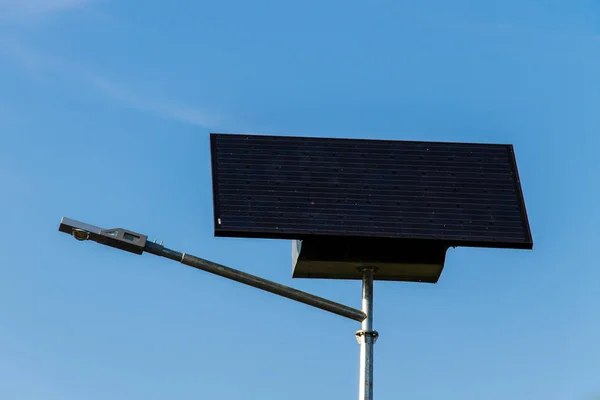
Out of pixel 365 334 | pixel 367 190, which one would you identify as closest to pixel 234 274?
pixel 365 334

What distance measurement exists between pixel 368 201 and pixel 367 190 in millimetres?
275

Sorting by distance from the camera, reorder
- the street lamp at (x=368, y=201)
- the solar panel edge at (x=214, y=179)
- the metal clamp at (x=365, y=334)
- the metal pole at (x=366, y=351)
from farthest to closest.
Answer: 1. the street lamp at (x=368, y=201)
2. the solar panel edge at (x=214, y=179)
3. the metal clamp at (x=365, y=334)
4. the metal pole at (x=366, y=351)

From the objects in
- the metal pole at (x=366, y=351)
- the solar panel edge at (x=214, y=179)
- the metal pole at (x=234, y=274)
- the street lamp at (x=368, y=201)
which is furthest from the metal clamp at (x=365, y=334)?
the solar panel edge at (x=214, y=179)

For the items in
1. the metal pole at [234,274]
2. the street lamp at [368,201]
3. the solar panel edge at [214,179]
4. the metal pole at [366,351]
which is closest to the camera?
the metal pole at [234,274]

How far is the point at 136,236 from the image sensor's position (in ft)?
38.5

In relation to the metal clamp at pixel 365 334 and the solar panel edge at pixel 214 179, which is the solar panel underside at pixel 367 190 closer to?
the solar panel edge at pixel 214 179

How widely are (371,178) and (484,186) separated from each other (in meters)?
1.66

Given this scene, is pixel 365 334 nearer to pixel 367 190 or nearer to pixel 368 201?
pixel 368 201

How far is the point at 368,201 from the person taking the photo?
47.6 feet

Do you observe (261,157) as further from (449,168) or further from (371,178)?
(449,168)

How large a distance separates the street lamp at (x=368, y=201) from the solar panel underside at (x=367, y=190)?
14 mm

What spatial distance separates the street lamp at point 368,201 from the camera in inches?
550

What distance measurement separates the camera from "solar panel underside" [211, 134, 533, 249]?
14.0 meters

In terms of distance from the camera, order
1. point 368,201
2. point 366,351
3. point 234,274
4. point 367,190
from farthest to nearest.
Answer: point 367,190 < point 368,201 < point 366,351 < point 234,274
